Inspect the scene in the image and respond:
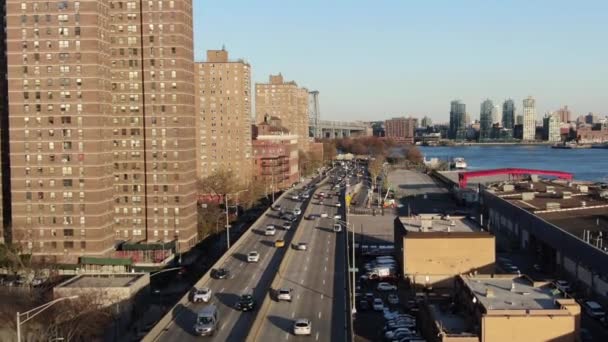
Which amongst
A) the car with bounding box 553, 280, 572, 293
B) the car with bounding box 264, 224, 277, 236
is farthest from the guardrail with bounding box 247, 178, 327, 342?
the car with bounding box 553, 280, 572, 293

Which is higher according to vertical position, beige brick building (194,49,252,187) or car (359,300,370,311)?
beige brick building (194,49,252,187)

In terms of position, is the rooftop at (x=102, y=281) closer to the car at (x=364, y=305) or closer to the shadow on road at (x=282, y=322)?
the car at (x=364, y=305)

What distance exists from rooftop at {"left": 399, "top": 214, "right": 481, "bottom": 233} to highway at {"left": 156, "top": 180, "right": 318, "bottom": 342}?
7.86 meters

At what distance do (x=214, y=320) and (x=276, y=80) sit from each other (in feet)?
375

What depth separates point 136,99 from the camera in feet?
169

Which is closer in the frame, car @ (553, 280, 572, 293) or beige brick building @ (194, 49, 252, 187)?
car @ (553, 280, 572, 293)

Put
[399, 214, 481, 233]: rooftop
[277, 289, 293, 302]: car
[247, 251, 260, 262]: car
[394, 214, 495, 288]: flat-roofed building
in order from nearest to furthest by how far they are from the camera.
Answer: [277, 289, 293, 302]: car, [394, 214, 495, 288]: flat-roofed building, [247, 251, 260, 262]: car, [399, 214, 481, 233]: rooftop

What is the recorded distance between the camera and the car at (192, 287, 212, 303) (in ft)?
93.9

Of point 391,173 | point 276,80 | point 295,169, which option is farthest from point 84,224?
point 276,80

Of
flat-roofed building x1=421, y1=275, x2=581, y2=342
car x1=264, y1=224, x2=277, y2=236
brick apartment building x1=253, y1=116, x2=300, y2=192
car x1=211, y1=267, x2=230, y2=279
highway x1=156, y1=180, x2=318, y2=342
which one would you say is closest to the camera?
highway x1=156, y1=180, x2=318, y2=342

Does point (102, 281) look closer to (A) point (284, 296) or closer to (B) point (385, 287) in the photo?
(A) point (284, 296)

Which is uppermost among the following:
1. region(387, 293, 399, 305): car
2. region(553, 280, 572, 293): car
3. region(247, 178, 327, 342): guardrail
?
region(247, 178, 327, 342): guardrail

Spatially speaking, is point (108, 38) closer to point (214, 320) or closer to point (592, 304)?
point (214, 320)

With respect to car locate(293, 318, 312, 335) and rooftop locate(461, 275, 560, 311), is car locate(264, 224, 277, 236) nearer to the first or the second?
rooftop locate(461, 275, 560, 311)
